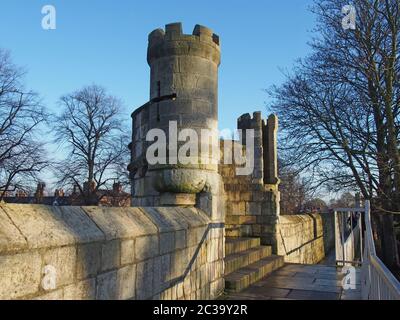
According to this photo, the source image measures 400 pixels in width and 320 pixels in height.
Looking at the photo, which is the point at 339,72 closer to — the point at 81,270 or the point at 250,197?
the point at 250,197

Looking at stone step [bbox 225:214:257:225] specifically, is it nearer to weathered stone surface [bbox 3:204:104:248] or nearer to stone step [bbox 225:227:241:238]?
stone step [bbox 225:227:241:238]

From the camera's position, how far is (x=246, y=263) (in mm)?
7094

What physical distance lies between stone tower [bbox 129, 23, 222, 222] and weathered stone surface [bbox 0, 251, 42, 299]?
9.39 feet

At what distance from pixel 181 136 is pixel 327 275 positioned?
4784 mm

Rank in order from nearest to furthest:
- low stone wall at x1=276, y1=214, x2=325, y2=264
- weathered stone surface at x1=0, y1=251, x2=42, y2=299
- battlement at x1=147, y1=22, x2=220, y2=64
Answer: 1. weathered stone surface at x1=0, y1=251, x2=42, y2=299
2. battlement at x1=147, y1=22, x2=220, y2=64
3. low stone wall at x1=276, y1=214, x2=325, y2=264

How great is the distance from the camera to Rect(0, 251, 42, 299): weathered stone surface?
169cm

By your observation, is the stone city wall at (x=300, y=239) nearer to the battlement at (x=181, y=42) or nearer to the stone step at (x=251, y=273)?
the stone step at (x=251, y=273)

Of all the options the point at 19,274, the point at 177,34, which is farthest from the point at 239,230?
the point at 19,274

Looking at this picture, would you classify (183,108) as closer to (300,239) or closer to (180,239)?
(180,239)

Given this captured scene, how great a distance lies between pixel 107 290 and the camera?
2516 mm

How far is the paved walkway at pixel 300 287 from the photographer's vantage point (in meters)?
5.46

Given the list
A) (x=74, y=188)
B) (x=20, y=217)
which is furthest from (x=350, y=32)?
(x=74, y=188)

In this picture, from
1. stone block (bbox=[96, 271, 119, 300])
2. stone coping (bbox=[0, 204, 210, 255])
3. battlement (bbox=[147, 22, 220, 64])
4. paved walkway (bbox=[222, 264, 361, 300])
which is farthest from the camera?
paved walkway (bbox=[222, 264, 361, 300])

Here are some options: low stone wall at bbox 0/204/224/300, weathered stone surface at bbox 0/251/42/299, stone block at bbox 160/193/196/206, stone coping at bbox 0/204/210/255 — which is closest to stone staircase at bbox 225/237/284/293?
low stone wall at bbox 0/204/224/300
